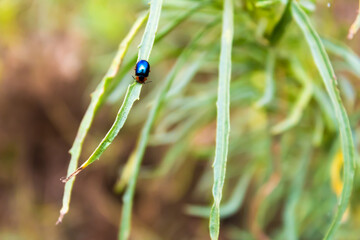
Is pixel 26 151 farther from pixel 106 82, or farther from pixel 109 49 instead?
pixel 106 82

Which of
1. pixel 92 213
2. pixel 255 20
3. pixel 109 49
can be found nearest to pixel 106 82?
A: pixel 255 20

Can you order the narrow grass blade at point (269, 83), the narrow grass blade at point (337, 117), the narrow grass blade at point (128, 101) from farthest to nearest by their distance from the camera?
the narrow grass blade at point (269, 83) < the narrow grass blade at point (337, 117) < the narrow grass blade at point (128, 101)

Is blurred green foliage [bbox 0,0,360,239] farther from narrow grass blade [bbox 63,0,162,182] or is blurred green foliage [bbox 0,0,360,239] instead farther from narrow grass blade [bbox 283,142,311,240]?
narrow grass blade [bbox 63,0,162,182]

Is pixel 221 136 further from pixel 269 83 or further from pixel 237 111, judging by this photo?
pixel 237 111

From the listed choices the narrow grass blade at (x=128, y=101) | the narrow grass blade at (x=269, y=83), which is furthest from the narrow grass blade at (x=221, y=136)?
the narrow grass blade at (x=269, y=83)

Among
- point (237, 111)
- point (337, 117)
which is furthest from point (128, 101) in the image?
point (237, 111)

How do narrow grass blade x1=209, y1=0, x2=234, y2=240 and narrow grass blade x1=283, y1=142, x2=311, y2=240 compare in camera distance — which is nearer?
narrow grass blade x1=209, y1=0, x2=234, y2=240

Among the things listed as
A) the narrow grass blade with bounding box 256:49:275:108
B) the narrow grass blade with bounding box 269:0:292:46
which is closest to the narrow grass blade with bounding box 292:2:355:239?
the narrow grass blade with bounding box 269:0:292:46

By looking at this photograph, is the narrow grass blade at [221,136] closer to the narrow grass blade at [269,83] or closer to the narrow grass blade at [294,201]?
the narrow grass blade at [269,83]

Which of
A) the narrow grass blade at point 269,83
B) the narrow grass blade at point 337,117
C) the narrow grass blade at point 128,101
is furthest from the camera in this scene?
the narrow grass blade at point 269,83
